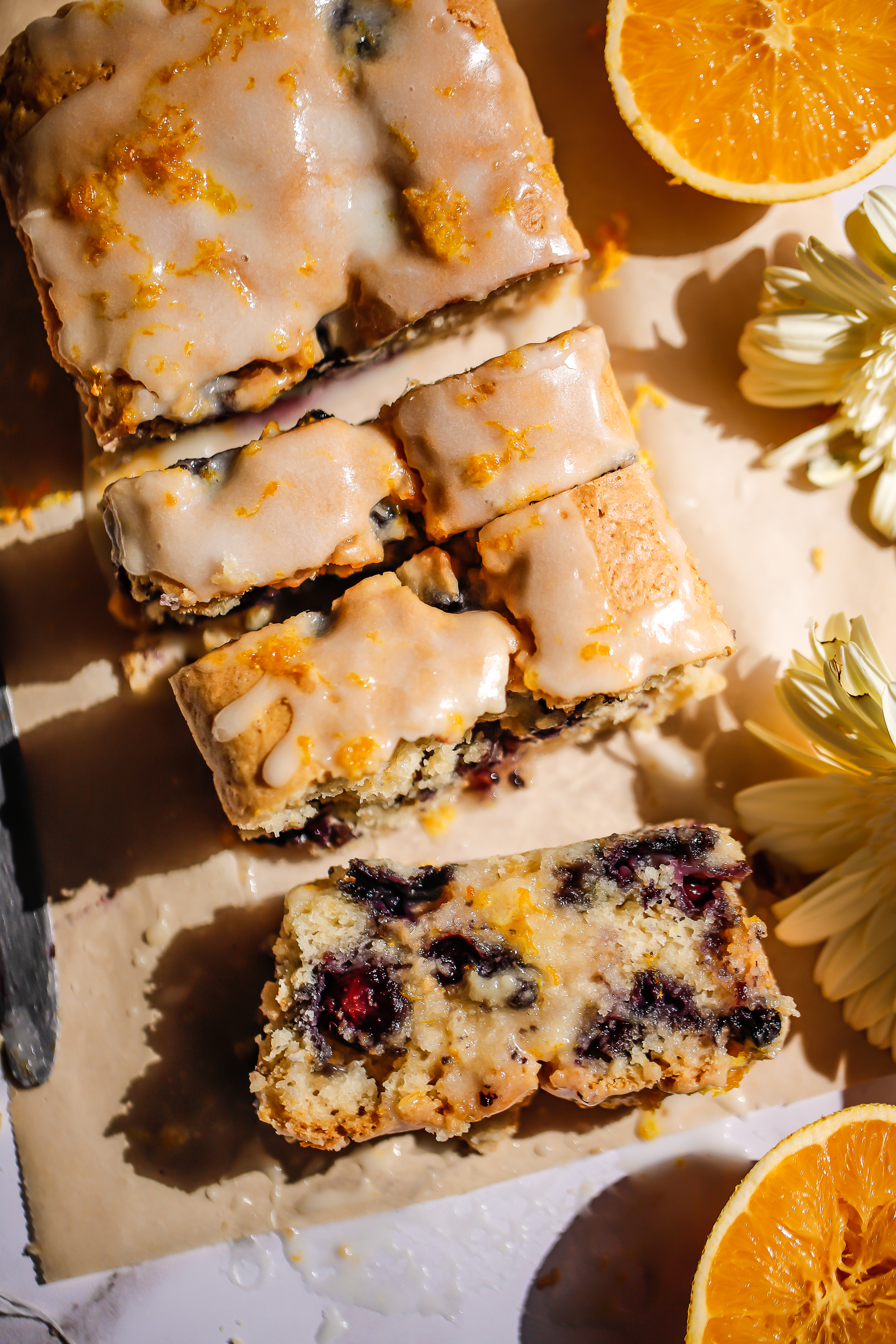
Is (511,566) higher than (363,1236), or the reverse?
(511,566)

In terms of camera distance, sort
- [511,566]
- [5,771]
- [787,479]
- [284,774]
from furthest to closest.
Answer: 1. [787,479]
2. [5,771]
3. [511,566]
4. [284,774]

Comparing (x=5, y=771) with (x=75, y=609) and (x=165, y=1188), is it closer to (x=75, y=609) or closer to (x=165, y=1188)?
(x=75, y=609)

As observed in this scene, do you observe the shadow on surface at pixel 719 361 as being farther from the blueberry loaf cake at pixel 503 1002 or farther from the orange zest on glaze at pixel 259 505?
the blueberry loaf cake at pixel 503 1002

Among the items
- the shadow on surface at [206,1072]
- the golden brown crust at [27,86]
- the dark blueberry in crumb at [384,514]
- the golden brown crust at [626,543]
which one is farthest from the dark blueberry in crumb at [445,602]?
the golden brown crust at [27,86]

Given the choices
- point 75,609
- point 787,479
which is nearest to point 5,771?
point 75,609

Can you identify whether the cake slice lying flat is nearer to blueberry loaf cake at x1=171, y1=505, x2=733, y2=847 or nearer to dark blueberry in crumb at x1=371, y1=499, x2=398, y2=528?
dark blueberry in crumb at x1=371, y1=499, x2=398, y2=528

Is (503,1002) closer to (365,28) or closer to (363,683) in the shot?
(363,683)

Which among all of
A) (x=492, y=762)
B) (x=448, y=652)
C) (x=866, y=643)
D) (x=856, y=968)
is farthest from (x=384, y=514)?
(x=856, y=968)
